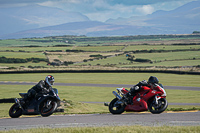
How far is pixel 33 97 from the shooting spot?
1688 cm

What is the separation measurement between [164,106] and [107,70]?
54.5m

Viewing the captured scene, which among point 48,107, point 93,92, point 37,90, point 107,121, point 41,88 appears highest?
point 41,88

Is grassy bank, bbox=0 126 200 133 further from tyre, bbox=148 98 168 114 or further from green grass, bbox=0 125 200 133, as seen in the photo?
tyre, bbox=148 98 168 114

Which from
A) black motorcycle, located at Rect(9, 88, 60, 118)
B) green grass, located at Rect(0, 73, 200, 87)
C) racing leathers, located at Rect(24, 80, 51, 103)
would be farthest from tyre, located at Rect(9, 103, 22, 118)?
green grass, located at Rect(0, 73, 200, 87)

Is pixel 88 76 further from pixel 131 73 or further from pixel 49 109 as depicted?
pixel 49 109

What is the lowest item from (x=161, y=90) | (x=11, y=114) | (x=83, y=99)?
(x=83, y=99)

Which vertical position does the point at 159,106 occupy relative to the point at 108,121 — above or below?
above

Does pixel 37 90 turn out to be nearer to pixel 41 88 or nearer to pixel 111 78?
pixel 41 88

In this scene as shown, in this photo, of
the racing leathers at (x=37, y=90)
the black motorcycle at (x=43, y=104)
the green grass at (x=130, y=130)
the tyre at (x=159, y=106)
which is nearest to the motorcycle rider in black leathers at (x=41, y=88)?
the racing leathers at (x=37, y=90)

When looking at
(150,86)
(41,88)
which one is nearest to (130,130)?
(150,86)

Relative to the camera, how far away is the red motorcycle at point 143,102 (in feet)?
51.8

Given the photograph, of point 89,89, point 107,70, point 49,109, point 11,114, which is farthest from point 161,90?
point 107,70

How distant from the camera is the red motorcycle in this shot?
15.8 meters

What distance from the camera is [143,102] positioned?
631 inches
